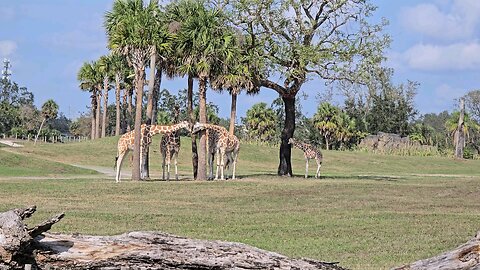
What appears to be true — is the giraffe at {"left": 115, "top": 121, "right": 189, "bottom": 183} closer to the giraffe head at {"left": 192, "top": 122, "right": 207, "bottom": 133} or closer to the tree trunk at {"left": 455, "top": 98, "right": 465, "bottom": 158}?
the giraffe head at {"left": 192, "top": 122, "right": 207, "bottom": 133}

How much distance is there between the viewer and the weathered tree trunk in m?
7.54

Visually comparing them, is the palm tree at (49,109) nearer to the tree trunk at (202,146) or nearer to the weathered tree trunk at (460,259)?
the tree trunk at (202,146)

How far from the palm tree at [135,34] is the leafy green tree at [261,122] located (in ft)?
144

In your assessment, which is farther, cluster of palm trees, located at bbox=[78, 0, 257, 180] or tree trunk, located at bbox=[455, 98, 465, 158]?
tree trunk, located at bbox=[455, 98, 465, 158]

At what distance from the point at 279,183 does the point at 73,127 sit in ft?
260

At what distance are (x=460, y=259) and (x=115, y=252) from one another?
11.4ft

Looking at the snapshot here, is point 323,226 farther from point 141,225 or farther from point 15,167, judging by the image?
point 15,167

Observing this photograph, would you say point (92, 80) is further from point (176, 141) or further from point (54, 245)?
point (54, 245)

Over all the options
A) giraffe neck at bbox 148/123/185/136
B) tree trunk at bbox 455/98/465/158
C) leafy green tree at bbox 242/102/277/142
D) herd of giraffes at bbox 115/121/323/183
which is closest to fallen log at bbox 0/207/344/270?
herd of giraffes at bbox 115/121/323/183

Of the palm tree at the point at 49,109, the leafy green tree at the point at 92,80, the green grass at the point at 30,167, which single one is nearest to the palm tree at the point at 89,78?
the leafy green tree at the point at 92,80

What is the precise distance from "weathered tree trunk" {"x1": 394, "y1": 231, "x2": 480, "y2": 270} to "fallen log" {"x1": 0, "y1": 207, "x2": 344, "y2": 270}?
1.28m

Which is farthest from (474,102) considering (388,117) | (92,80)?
(92,80)

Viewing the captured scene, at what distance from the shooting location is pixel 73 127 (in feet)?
354

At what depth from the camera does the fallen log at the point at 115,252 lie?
25.6 ft
